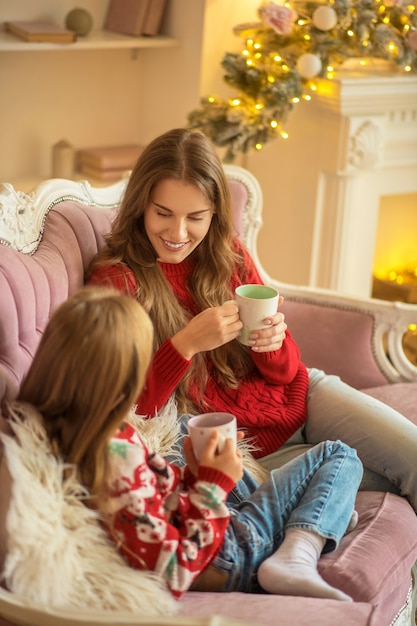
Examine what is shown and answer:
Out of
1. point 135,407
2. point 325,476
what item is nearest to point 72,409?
point 135,407

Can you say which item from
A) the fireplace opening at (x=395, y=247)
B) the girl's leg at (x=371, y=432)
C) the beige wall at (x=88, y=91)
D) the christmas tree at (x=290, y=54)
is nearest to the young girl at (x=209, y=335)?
the girl's leg at (x=371, y=432)

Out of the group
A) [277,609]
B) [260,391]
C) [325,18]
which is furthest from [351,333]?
[277,609]

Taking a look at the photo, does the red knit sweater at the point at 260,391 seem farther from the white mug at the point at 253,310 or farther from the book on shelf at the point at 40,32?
the book on shelf at the point at 40,32

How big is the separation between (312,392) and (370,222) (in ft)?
4.91

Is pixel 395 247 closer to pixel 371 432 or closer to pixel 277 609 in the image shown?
pixel 371 432

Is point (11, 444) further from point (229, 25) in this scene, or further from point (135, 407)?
point (229, 25)

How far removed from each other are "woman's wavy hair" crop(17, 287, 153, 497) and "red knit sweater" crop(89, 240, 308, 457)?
50cm

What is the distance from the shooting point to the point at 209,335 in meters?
1.77

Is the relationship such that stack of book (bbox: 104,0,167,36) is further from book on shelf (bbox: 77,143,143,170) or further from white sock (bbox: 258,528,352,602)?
white sock (bbox: 258,528,352,602)

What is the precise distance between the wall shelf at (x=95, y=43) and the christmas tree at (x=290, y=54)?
44cm

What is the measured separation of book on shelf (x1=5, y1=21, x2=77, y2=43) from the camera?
3084 millimetres

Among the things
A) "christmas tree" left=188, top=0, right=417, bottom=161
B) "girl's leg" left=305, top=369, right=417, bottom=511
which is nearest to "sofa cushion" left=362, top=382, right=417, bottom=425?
"girl's leg" left=305, top=369, right=417, bottom=511

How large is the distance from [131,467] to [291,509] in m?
0.41

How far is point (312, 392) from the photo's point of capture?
2078 millimetres
